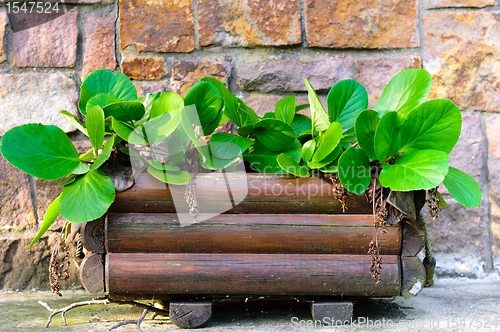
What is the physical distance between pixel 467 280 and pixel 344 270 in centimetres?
56

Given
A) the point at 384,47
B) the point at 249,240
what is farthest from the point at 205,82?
the point at 384,47

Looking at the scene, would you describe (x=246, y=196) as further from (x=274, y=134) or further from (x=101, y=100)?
(x=101, y=100)

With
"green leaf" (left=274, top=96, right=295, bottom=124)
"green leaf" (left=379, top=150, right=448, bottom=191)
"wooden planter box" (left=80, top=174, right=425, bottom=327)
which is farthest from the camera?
"green leaf" (left=274, top=96, right=295, bottom=124)

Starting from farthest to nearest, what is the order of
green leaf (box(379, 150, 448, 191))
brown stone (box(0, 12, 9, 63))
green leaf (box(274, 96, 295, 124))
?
brown stone (box(0, 12, 9, 63)) < green leaf (box(274, 96, 295, 124)) < green leaf (box(379, 150, 448, 191))

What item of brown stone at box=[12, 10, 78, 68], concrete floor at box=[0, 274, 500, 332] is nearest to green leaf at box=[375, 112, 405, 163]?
concrete floor at box=[0, 274, 500, 332]

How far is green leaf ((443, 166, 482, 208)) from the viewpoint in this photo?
111 centimetres

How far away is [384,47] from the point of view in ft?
4.96

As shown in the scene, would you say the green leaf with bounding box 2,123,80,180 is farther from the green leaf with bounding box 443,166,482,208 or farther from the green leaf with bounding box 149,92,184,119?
the green leaf with bounding box 443,166,482,208

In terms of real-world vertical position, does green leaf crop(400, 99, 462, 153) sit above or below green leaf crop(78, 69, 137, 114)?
below

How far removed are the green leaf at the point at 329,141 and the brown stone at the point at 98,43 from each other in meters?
0.67

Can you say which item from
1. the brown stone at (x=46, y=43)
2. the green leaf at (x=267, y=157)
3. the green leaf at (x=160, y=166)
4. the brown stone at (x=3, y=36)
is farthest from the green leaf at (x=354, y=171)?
the brown stone at (x=3, y=36)

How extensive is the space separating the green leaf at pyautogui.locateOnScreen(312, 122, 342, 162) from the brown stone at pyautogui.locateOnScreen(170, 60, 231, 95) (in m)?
0.46

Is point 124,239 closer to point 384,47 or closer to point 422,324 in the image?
point 422,324

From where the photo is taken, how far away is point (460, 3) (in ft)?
4.96
